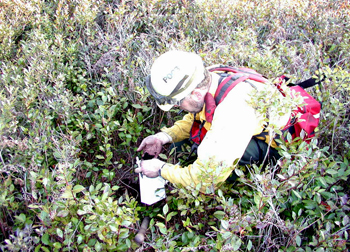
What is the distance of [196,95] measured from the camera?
2.00 metres

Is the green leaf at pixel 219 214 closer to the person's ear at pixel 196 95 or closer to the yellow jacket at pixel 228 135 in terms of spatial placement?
the yellow jacket at pixel 228 135

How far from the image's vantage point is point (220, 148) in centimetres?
175

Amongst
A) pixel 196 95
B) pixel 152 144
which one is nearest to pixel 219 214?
pixel 196 95

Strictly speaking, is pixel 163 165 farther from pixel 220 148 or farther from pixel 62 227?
pixel 62 227

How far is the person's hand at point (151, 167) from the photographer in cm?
214

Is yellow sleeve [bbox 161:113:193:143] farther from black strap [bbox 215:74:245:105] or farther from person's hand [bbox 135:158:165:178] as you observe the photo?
black strap [bbox 215:74:245:105]

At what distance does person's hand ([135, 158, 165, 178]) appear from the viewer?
214 cm

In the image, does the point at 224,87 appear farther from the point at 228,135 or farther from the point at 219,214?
the point at 219,214

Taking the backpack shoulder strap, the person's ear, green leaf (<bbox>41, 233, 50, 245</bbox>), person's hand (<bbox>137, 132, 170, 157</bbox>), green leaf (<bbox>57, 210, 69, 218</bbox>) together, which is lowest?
person's hand (<bbox>137, 132, 170, 157</bbox>)

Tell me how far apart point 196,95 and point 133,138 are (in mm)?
884

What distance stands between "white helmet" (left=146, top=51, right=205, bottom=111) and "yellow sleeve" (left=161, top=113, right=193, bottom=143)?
0.72 meters

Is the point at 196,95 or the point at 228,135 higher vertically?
the point at 196,95

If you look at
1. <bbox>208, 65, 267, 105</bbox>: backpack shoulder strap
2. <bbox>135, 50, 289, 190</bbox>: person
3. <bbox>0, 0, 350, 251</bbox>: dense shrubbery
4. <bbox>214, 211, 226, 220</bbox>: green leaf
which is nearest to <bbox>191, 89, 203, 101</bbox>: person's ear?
<bbox>135, 50, 289, 190</bbox>: person

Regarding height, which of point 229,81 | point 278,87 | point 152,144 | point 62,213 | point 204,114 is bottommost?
point 152,144
